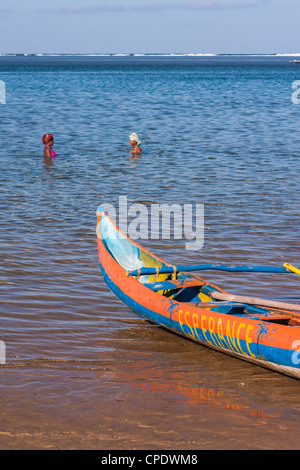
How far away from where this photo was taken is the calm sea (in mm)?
5129

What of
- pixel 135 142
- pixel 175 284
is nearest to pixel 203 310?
pixel 175 284

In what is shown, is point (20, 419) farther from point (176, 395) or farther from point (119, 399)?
point (176, 395)

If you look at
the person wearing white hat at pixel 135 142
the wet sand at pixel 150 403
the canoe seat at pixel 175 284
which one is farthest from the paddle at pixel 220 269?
the person wearing white hat at pixel 135 142

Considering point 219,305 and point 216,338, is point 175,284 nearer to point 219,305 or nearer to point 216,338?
point 219,305

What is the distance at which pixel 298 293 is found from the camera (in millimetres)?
8188

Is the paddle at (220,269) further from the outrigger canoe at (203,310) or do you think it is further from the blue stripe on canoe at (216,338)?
the blue stripe on canoe at (216,338)

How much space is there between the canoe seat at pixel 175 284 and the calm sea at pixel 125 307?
436 mm

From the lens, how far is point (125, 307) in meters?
7.83

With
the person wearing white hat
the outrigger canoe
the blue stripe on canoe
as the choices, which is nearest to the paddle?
the outrigger canoe

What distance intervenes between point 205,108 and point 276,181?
21.0 m

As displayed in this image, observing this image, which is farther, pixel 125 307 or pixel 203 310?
pixel 125 307

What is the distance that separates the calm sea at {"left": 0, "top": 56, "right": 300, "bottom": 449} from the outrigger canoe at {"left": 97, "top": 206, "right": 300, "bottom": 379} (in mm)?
246

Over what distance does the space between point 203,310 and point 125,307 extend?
5.37ft

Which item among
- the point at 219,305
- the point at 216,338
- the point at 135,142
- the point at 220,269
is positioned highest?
the point at 135,142
